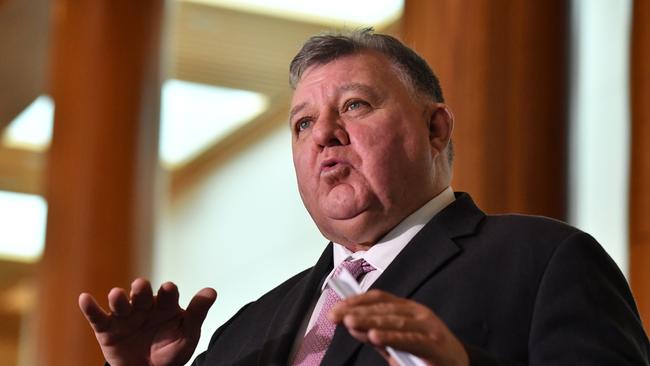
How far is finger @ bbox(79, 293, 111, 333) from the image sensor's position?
2.60 meters

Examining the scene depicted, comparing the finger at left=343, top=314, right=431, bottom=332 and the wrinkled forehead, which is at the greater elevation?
the wrinkled forehead

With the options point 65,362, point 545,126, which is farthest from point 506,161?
point 65,362

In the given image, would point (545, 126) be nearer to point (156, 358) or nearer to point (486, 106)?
point (486, 106)

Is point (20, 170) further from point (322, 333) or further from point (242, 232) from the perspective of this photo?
point (322, 333)

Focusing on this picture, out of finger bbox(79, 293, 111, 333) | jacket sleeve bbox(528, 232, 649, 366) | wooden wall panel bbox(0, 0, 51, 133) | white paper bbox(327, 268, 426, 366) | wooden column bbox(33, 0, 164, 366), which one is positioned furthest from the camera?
wooden wall panel bbox(0, 0, 51, 133)

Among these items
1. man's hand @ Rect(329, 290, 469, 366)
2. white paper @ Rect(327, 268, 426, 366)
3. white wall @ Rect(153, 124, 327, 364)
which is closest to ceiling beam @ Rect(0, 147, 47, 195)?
white wall @ Rect(153, 124, 327, 364)

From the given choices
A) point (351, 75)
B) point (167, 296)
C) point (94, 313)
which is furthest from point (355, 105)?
point (94, 313)

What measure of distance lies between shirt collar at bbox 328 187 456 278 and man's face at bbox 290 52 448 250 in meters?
0.02

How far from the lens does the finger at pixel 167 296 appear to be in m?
2.63

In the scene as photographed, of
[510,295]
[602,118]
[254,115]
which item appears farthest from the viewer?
[254,115]

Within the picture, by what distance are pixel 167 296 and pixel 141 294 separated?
87 mm

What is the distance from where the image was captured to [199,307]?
2.72 m

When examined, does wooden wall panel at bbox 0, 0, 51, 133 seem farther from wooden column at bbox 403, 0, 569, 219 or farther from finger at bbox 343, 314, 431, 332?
finger at bbox 343, 314, 431, 332

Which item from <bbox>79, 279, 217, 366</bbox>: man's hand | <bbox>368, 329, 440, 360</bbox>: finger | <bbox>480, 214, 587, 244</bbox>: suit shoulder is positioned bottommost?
<bbox>79, 279, 217, 366</bbox>: man's hand
